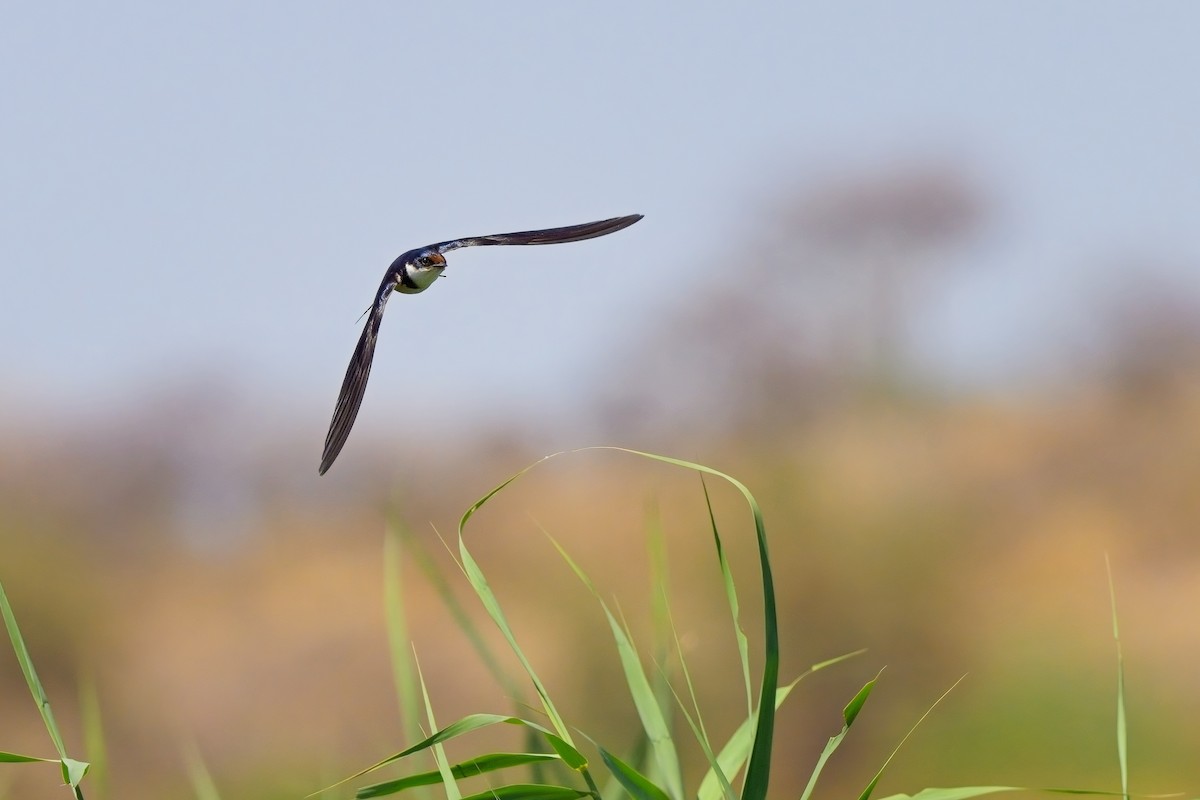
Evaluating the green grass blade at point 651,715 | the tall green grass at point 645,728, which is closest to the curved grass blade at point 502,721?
the tall green grass at point 645,728

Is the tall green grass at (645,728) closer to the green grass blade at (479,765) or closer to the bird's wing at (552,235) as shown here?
the green grass blade at (479,765)

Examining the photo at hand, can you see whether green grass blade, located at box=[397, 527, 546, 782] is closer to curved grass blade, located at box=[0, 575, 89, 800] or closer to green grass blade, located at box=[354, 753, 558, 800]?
green grass blade, located at box=[354, 753, 558, 800]

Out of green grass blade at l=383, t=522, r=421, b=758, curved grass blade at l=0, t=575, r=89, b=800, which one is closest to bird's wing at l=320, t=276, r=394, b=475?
green grass blade at l=383, t=522, r=421, b=758

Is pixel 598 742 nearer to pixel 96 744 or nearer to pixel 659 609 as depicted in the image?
pixel 659 609

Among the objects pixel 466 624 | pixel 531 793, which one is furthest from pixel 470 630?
pixel 531 793

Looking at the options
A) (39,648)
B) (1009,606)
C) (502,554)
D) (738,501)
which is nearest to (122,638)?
(39,648)

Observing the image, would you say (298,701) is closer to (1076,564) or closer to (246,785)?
(246,785)
